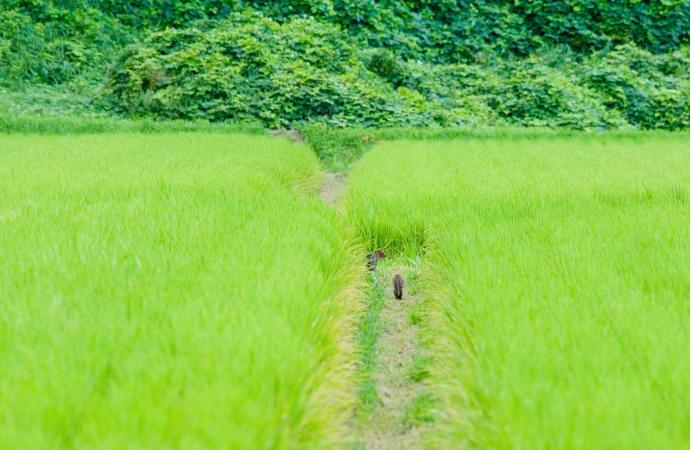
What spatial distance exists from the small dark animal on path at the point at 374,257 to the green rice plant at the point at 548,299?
0.13 m

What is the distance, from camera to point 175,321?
216 centimetres

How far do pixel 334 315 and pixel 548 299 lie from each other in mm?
636

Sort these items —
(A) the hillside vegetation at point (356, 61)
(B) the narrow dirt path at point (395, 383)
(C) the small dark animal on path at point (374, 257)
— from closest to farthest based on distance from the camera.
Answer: (B) the narrow dirt path at point (395, 383)
(C) the small dark animal on path at point (374, 257)
(A) the hillside vegetation at point (356, 61)

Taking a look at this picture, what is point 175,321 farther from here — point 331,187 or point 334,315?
point 331,187

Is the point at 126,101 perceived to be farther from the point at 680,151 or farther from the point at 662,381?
the point at 662,381

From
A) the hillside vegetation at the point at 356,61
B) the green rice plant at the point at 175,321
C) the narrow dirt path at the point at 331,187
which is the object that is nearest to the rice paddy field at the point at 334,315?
the green rice plant at the point at 175,321

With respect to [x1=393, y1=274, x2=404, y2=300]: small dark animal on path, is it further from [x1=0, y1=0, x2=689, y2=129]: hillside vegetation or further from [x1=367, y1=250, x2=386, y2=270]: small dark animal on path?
[x1=0, y1=0, x2=689, y2=129]: hillside vegetation

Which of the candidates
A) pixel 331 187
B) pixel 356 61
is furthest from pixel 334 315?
pixel 356 61

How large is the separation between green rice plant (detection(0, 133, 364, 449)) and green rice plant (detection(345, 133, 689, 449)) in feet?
1.09

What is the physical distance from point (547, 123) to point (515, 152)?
3534 mm

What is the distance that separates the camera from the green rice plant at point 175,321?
162 cm

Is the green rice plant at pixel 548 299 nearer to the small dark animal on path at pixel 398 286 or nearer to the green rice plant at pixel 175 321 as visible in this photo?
the small dark animal on path at pixel 398 286

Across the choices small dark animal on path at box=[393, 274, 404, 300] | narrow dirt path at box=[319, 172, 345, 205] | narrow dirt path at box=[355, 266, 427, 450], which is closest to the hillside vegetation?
narrow dirt path at box=[319, 172, 345, 205]

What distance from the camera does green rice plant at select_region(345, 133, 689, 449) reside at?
1.68 metres
